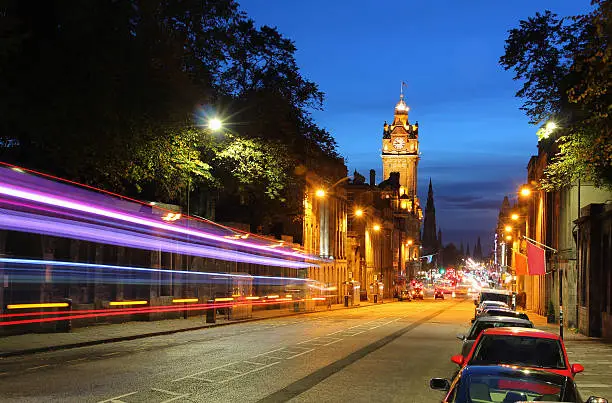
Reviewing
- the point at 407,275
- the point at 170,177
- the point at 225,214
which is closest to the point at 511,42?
the point at 170,177

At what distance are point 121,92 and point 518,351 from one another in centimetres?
2076

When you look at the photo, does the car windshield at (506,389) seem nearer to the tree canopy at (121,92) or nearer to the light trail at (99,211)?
the light trail at (99,211)

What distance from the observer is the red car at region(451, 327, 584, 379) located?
10.4 m

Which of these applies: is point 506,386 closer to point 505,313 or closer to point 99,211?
point 505,313

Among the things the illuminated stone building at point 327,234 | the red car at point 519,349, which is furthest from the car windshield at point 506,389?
the illuminated stone building at point 327,234

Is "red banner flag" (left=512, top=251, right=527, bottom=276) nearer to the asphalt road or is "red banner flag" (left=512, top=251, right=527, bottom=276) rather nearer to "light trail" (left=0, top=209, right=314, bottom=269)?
"light trail" (left=0, top=209, right=314, bottom=269)

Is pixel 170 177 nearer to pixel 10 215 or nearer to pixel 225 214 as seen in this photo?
pixel 10 215

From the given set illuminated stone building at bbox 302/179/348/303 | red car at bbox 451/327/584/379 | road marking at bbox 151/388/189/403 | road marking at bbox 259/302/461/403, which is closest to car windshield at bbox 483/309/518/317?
road marking at bbox 259/302/461/403

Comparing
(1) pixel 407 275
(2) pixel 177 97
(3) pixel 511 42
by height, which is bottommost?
(1) pixel 407 275

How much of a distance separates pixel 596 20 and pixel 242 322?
1237 inches

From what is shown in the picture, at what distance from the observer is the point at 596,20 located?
12867 mm

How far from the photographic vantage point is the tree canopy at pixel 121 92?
26.2m

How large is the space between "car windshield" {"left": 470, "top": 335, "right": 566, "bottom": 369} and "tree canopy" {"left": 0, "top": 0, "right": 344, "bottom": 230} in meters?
17.8

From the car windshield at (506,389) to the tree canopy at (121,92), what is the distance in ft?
62.6
